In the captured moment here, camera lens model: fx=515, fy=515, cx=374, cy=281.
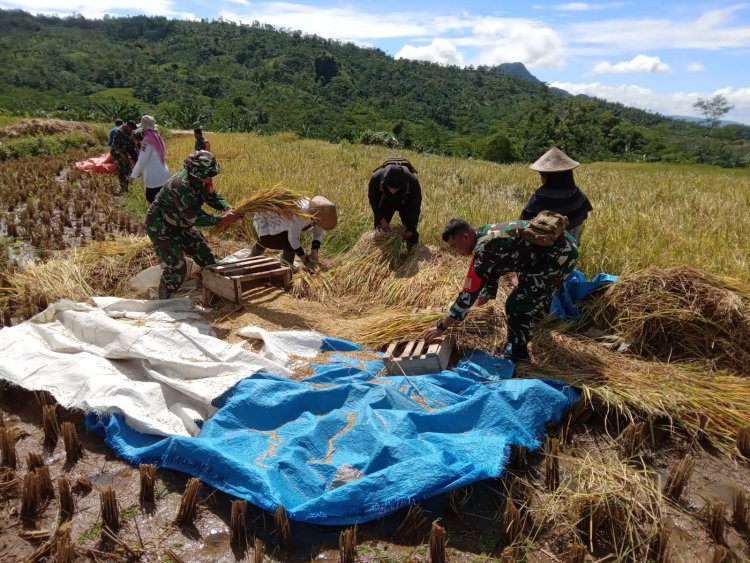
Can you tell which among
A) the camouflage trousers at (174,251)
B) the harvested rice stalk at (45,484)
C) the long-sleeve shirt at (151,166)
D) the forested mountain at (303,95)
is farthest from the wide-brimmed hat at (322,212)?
the forested mountain at (303,95)

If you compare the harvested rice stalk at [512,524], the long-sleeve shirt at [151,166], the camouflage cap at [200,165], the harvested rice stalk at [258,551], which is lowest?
the harvested rice stalk at [258,551]

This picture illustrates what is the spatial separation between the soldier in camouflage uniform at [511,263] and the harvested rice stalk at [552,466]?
37.9 inches

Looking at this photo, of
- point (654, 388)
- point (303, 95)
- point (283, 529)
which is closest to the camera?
point (283, 529)

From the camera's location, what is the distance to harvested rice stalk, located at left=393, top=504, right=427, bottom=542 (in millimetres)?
2316

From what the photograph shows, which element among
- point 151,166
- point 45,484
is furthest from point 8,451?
point 151,166

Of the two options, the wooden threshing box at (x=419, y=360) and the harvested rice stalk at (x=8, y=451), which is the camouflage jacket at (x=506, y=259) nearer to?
the wooden threshing box at (x=419, y=360)

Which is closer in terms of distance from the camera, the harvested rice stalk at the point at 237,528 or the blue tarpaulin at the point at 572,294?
the harvested rice stalk at the point at 237,528

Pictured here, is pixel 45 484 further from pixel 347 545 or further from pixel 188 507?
pixel 347 545

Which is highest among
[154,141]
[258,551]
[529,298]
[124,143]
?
[154,141]

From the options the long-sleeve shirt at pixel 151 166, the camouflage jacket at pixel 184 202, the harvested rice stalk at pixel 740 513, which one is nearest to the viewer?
the harvested rice stalk at pixel 740 513

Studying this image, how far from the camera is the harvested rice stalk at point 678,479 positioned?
253cm

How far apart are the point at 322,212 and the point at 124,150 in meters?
6.31

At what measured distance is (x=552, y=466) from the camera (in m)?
2.62

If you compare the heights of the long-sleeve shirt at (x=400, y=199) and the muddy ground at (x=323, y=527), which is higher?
the long-sleeve shirt at (x=400, y=199)
